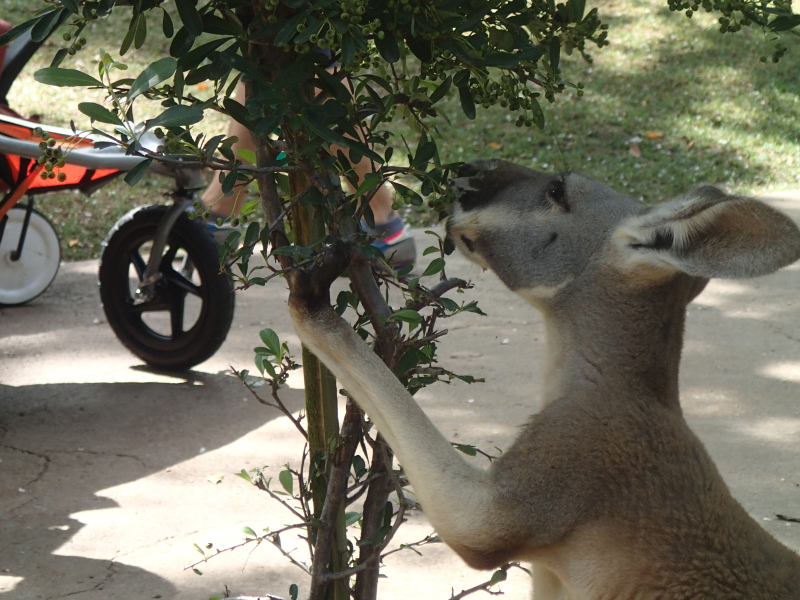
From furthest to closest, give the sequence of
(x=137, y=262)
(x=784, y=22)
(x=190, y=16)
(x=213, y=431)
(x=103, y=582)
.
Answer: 1. (x=137, y=262)
2. (x=213, y=431)
3. (x=103, y=582)
4. (x=784, y=22)
5. (x=190, y=16)

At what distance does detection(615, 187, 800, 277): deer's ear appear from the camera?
2.04m

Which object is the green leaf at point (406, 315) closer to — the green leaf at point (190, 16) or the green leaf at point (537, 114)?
the green leaf at point (537, 114)

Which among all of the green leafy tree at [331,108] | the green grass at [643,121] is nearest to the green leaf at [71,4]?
the green leafy tree at [331,108]

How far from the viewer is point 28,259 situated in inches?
226

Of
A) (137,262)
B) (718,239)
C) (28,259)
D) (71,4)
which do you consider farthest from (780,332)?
(71,4)

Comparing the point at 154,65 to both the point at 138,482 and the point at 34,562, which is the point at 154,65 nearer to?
the point at 34,562

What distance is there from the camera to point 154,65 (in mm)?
1756

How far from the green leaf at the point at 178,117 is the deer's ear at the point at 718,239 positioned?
1098 millimetres

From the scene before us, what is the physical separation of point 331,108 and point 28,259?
4315mm

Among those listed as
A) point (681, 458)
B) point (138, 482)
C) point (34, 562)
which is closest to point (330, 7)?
point (681, 458)

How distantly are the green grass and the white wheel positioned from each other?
1.08m

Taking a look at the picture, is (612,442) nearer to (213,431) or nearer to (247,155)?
(247,155)

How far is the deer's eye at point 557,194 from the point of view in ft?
8.77

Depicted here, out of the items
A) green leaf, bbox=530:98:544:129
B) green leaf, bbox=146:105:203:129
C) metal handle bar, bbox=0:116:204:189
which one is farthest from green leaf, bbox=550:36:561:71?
metal handle bar, bbox=0:116:204:189
